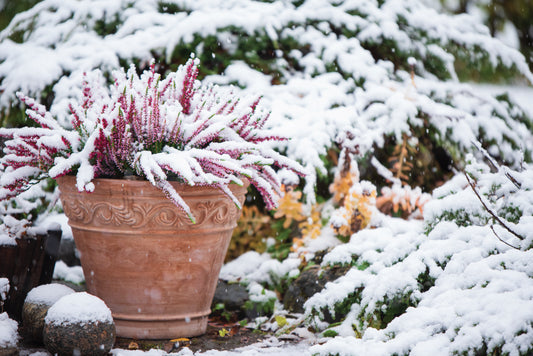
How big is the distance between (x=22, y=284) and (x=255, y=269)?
1.22 meters

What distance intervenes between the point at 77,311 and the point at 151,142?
680 millimetres

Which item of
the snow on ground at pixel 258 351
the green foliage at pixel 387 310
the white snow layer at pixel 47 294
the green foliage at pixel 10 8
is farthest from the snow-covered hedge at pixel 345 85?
the green foliage at pixel 10 8

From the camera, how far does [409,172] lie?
3.37 metres

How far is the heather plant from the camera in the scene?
1.84 meters

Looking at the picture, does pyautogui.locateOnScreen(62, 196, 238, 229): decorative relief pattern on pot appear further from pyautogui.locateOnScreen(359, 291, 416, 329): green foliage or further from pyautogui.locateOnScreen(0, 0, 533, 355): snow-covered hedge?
pyautogui.locateOnScreen(359, 291, 416, 329): green foliage

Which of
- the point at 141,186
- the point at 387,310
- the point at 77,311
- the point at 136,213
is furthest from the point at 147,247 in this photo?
the point at 387,310

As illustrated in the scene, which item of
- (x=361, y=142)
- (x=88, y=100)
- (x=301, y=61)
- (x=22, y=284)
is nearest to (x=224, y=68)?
(x=301, y=61)

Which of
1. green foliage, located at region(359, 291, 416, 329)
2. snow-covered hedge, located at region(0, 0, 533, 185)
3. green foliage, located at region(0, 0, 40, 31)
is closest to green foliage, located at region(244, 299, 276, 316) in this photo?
green foliage, located at region(359, 291, 416, 329)

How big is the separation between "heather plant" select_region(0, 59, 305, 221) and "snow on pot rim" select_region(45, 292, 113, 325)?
39 cm

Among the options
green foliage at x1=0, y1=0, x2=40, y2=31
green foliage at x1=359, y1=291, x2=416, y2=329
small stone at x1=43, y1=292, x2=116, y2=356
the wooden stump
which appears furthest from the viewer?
green foliage at x1=0, y1=0, x2=40, y2=31

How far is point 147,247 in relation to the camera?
1.98 metres

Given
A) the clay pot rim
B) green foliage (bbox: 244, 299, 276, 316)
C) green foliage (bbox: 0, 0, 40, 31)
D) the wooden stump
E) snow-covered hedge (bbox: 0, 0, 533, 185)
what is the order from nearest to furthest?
1. the clay pot rim
2. the wooden stump
3. green foliage (bbox: 244, 299, 276, 316)
4. snow-covered hedge (bbox: 0, 0, 533, 185)
5. green foliage (bbox: 0, 0, 40, 31)

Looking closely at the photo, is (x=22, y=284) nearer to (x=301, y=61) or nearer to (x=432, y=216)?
(x=432, y=216)

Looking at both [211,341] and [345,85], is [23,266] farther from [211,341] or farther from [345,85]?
[345,85]
